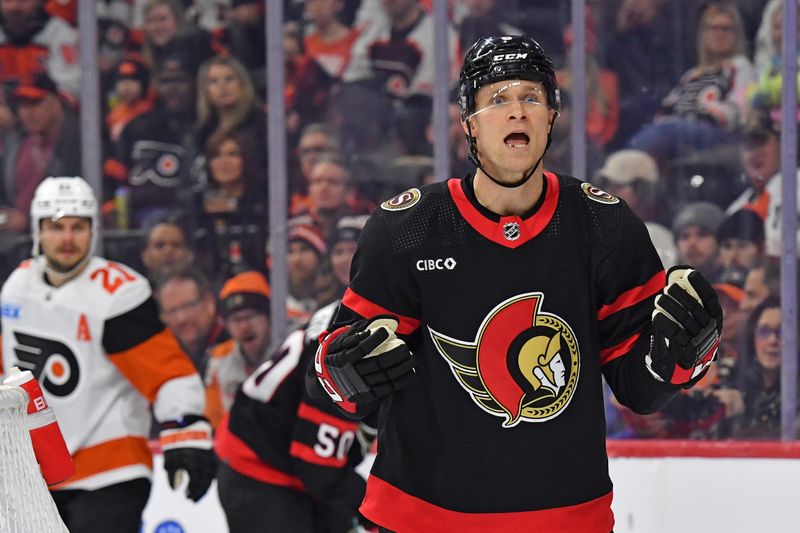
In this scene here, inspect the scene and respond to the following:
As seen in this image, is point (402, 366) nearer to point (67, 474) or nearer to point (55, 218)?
point (67, 474)

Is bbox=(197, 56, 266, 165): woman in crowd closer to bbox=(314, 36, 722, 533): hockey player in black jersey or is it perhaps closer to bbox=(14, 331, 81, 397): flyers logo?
bbox=(14, 331, 81, 397): flyers logo

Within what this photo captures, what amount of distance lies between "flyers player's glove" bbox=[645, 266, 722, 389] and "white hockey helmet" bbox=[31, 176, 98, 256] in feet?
6.23

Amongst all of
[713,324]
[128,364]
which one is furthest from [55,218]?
[713,324]

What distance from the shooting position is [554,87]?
2.12 m

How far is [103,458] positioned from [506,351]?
1.57 m

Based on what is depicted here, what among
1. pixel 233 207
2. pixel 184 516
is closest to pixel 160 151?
pixel 233 207

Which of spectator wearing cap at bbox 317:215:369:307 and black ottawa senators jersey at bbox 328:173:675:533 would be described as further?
spectator wearing cap at bbox 317:215:369:307

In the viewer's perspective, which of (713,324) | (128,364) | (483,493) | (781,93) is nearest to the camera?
(713,324)

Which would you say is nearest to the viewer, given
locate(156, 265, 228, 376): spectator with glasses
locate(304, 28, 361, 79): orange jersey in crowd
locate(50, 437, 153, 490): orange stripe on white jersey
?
locate(50, 437, 153, 490): orange stripe on white jersey

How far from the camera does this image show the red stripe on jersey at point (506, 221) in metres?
2.07

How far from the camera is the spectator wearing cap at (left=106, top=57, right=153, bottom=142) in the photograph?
4.80 m

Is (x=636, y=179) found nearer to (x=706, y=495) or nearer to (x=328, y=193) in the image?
(x=328, y=193)

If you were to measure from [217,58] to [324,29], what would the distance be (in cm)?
40

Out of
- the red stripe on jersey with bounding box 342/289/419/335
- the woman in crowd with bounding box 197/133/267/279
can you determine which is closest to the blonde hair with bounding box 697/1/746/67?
the woman in crowd with bounding box 197/133/267/279
